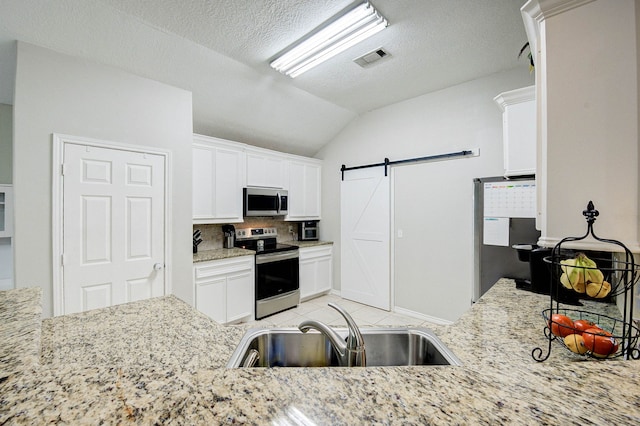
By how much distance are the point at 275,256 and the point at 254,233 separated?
0.69m

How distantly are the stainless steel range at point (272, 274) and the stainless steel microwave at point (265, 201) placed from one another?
42cm

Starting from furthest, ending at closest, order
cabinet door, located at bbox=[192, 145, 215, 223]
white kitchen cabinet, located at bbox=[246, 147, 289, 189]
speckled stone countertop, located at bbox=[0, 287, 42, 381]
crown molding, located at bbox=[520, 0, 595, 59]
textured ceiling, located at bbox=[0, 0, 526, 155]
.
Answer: white kitchen cabinet, located at bbox=[246, 147, 289, 189] < cabinet door, located at bbox=[192, 145, 215, 223] < textured ceiling, located at bbox=[0, 0, 526, 155] < crown molding, located at bbox=[520, 0, 595, 59] < speckled stone countertop, located at bbox=[0, 287, 42, 381]

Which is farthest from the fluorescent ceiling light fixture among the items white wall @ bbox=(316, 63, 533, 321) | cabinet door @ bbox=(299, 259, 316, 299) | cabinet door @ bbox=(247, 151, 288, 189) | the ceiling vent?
cabinet door @ bbox=(299, 259, 316, 299)

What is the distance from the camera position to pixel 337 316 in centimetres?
354

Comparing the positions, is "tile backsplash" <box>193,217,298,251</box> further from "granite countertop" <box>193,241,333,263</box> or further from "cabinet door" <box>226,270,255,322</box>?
"cabinet door" <box>226,270,255,322</box>

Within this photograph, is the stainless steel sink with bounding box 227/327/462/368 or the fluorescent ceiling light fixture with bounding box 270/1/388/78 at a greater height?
the fluorescent ceiling light fixture with bounding box 270/1/388/78

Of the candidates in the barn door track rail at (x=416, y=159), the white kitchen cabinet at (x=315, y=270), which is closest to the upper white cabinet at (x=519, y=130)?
the barn door track rail at (x=416, y=159)

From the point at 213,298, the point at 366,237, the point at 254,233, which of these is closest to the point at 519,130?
the point at 366,237

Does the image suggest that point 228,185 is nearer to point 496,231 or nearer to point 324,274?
point 324,274

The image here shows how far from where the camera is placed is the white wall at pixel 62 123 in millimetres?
1946

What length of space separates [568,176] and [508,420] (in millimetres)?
965

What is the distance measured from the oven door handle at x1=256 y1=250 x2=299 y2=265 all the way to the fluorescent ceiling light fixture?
7.33 feet

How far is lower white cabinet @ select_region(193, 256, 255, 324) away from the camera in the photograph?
289cm

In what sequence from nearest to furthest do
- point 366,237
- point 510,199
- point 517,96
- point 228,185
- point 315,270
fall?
point 517,96 → point 510,199 → point 228,185 → point 366,237 → point 315,270
